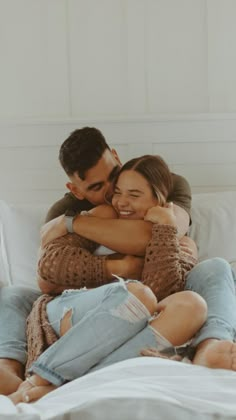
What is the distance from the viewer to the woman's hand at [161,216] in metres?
2.00

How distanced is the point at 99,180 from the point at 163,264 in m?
0.38

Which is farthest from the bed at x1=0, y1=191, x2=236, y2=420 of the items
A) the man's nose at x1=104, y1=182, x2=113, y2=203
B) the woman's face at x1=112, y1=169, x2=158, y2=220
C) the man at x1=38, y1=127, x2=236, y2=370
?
the man's nose at x1=104, y1=182, x2=113, y2=203

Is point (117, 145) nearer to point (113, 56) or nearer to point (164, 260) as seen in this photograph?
point (113, 56)

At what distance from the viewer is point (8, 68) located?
114 inches

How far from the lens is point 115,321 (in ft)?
5.64

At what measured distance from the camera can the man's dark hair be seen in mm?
2154

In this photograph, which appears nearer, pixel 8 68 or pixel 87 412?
pixel 87 412

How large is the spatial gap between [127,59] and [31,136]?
473 mm

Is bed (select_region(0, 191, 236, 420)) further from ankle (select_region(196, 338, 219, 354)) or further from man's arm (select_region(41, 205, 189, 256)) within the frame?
man's arm (select_region(41, 205, 189, 256))

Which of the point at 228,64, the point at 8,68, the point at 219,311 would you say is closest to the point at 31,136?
the point at 8,68

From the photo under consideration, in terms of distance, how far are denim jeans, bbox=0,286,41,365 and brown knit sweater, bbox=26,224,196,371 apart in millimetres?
43

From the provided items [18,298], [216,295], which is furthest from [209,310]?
[18,298]

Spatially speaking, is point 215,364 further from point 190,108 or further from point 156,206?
point 190,108

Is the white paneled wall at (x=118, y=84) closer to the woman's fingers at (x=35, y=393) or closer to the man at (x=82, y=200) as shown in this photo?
the man at (x=82, y=200)
